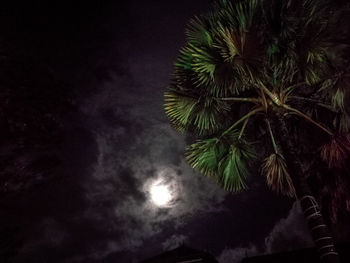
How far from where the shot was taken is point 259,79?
23.2 ft

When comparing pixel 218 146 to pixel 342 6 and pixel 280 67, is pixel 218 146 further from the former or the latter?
pixel 342 6

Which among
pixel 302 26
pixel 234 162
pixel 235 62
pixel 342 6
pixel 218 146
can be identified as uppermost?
pixel 342 6

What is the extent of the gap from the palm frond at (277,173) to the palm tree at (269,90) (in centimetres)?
3

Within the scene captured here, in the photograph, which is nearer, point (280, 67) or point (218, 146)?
point (280, 67)

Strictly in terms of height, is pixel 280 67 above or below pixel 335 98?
above

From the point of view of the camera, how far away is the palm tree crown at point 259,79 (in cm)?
690

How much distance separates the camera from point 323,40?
6.73 m

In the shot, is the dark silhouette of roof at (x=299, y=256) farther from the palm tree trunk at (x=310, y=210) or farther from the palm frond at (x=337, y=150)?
the palm tree trunk at (x=310, y=210)

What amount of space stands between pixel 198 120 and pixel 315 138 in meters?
3.47

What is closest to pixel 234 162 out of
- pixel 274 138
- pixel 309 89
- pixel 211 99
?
pixel 274 138

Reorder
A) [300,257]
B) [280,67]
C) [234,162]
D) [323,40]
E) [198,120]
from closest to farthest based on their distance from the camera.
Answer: [323,40] < [280,67] < [234,162] < [198,120] < [300,257]

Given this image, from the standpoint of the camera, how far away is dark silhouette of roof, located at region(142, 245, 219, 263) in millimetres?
20578

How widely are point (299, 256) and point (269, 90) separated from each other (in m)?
10.6

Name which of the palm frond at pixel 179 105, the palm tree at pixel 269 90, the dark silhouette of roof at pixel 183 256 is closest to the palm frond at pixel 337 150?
the palm tree at pixel 269 90
